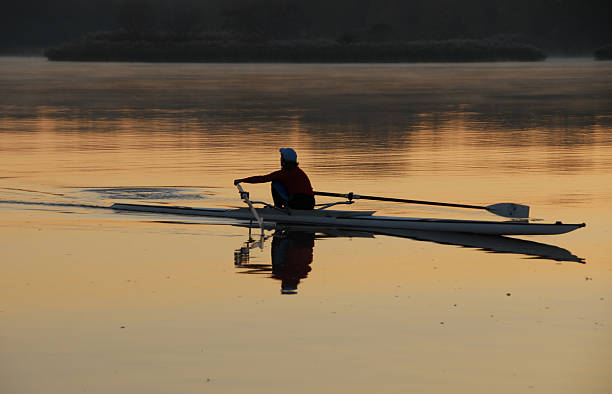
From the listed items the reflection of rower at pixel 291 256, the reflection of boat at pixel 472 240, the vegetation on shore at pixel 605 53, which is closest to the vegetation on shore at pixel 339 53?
the vegetation on shore at pixel 605 53

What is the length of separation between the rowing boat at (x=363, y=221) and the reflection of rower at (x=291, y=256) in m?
0.35

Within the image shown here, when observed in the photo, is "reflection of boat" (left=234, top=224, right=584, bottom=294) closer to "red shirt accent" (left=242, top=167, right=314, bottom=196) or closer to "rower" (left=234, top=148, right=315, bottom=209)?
"rower" (left=234, top=148, right=315, bottom=209)

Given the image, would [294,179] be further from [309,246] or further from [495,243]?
[495,243]

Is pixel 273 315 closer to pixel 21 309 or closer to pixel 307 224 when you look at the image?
pixel 21 309

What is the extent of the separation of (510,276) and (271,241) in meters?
5.20

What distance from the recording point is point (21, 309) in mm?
15406

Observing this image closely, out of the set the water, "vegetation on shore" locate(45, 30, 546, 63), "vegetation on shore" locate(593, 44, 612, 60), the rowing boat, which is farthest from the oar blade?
"vegetation on shore" locate(593, 44, 612, 60)

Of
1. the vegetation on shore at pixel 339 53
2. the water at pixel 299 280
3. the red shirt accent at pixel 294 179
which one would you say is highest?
the vegetation on shore at pixel 339 53

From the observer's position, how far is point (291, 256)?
19.7 metres

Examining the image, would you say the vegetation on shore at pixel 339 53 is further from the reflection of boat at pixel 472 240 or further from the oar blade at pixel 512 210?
the reflection of boat at pixel 472 240

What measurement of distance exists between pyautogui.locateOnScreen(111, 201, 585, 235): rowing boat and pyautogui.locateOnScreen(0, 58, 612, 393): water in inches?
10.1

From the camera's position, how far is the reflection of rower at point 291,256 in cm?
1753

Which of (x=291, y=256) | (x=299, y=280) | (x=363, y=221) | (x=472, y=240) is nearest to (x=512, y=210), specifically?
(x=472, y=240)

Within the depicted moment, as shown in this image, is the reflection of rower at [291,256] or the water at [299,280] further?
the reflection of rower at [291,256]
